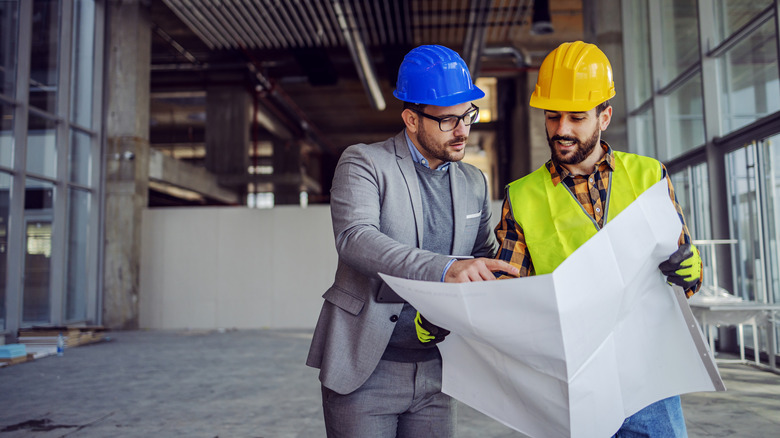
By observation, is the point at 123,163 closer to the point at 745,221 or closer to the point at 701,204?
the point at 701,204

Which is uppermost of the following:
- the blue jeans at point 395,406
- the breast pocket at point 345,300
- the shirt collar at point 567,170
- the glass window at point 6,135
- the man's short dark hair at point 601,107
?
the glass window at point 6,135

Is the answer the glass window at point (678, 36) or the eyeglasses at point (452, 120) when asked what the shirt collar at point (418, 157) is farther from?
the glass window at point (678, 36)

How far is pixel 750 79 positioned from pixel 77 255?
376 inches

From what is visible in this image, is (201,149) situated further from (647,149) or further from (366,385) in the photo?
(366,385)

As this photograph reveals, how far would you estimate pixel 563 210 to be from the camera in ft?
4.32

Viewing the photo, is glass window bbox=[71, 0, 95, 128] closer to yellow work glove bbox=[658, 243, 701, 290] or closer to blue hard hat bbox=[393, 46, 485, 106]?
blue hard hat bbox=[393, 46, 485, 106]

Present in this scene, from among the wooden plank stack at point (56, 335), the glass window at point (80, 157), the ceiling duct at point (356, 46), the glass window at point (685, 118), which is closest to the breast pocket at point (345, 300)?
the glass window at point (685, 118)

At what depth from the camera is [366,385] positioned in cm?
144

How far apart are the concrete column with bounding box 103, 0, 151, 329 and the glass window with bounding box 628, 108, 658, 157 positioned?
26.6ft

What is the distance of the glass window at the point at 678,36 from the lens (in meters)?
7.27

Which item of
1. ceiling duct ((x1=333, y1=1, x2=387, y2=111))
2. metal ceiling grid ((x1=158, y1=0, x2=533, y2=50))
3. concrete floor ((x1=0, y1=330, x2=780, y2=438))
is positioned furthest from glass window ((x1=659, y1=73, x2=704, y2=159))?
ceiling duct ((x1=333, y1=1, x2=387, y2=111))

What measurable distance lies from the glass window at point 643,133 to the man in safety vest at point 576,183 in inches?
313

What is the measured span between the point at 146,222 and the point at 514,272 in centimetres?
1065

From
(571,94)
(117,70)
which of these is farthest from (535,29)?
(571,94)
